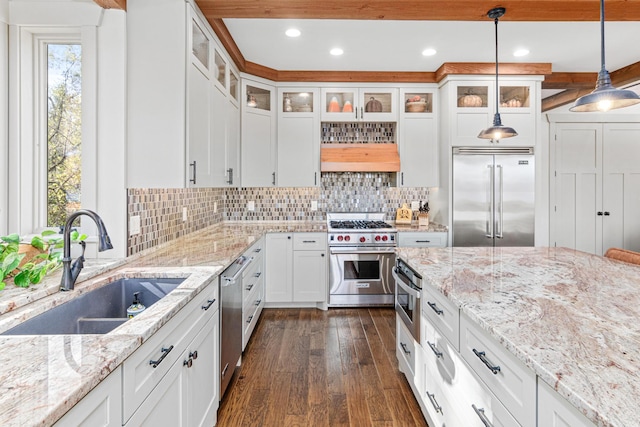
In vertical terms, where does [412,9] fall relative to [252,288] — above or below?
above

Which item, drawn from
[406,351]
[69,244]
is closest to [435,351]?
[406,351]

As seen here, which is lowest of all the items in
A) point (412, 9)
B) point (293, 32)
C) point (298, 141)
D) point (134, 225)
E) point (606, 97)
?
point (134, 225)

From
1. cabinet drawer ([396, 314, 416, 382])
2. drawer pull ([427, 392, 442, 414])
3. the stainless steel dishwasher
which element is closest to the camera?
drawer pull ([427, 392, 442, 414])

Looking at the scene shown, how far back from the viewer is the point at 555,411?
834mm

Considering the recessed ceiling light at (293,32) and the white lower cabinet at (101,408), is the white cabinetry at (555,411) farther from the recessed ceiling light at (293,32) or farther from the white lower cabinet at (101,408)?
the recessed ceiling light at (293,32)

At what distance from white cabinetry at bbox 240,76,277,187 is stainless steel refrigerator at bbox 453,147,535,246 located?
82.1 inches

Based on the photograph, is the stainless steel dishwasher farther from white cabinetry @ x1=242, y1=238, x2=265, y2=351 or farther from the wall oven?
the wall oven

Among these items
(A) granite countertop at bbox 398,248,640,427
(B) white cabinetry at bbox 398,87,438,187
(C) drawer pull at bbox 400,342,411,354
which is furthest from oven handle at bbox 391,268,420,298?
(B) white cabinetry at bbox 398,87,438,187

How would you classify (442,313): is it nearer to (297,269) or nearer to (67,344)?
(67,344)

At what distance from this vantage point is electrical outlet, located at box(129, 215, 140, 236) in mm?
2105

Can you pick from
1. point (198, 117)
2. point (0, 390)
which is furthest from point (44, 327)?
point (198, 117)

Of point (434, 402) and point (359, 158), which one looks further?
point (359, 158)

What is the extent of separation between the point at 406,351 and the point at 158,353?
1647 mm

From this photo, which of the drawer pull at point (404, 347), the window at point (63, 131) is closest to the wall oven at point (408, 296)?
the drawer pull at point (404, 347)
